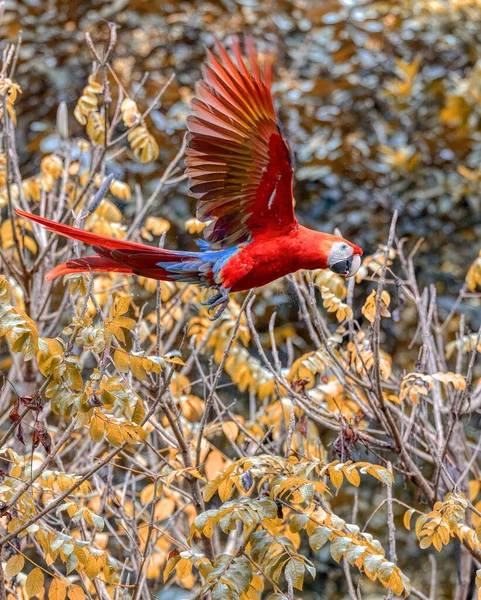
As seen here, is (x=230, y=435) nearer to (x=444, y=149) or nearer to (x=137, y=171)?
(x=137, y=171)

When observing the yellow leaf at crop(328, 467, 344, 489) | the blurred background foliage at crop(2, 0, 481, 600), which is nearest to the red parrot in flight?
the yellow leaf at crop(328, 467, 344, 489)

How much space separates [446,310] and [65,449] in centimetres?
212

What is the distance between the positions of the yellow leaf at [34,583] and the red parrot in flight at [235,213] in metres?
0.63

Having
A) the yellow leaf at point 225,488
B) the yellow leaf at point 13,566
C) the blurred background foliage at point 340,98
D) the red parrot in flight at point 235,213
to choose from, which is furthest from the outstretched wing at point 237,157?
the blurred background foliage at point 340,98

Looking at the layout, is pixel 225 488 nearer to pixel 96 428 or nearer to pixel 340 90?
pixel 96 428

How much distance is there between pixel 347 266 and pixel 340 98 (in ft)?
8.92

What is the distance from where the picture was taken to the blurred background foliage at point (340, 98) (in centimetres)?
434

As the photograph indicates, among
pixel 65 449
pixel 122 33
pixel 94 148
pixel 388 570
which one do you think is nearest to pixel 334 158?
pixel 122 33

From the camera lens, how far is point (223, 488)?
1.76 metres

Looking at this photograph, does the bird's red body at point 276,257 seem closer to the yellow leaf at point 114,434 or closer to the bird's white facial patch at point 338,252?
the bird's white facial patch at point 338,252

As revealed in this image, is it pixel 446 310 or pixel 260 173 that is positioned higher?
pixel 260 173

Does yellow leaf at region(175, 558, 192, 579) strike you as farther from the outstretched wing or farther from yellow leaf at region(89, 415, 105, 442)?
the outstretched wing

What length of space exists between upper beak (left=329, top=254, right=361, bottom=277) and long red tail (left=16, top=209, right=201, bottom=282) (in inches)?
13.8

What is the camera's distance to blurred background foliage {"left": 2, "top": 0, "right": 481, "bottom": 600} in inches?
171
